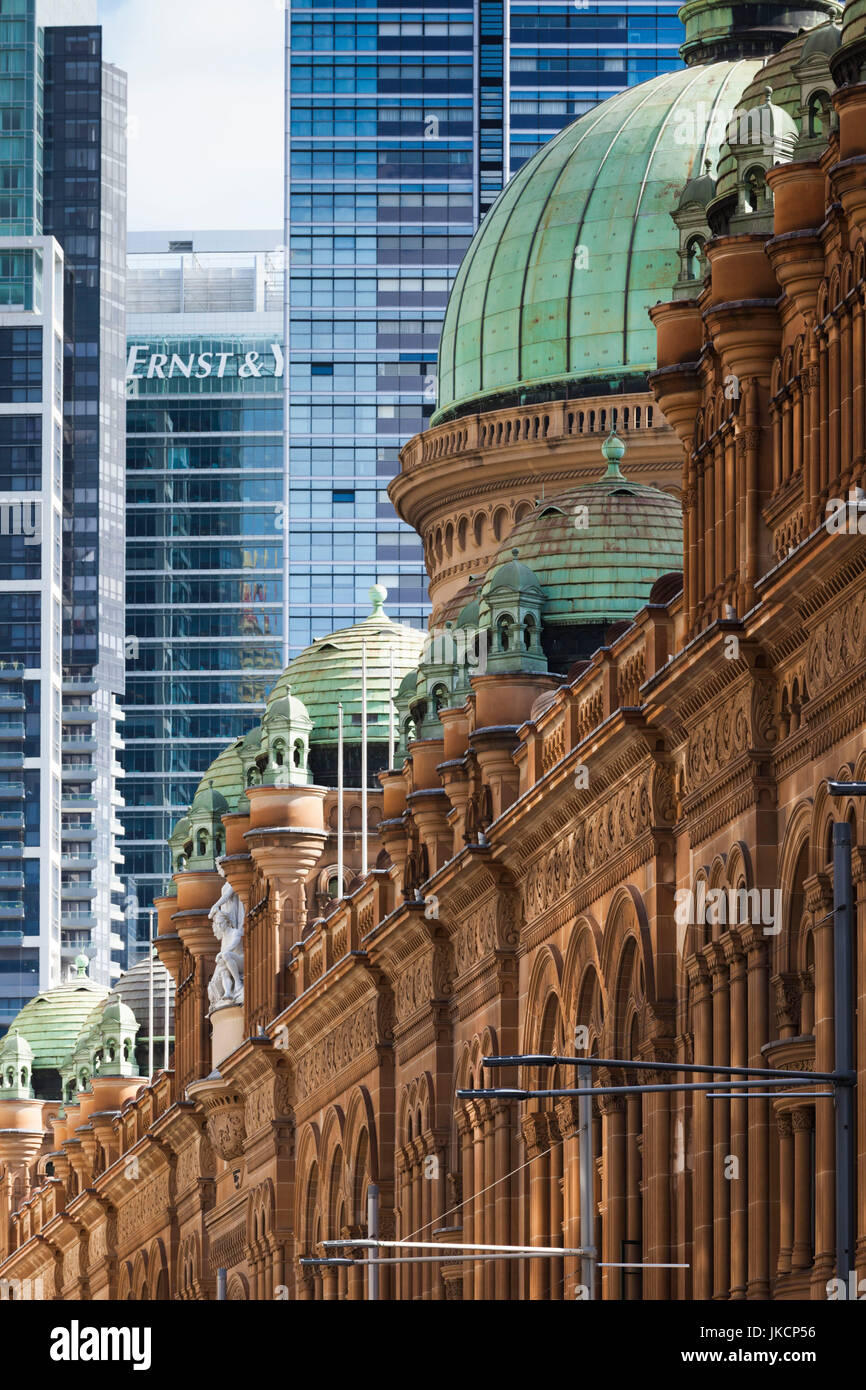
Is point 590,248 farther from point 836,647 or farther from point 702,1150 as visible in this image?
point 836,647

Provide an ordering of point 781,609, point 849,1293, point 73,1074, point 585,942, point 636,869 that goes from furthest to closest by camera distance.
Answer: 1. point 73,1074
2. point 585,942
3. point 636,869
4. point 781,609
5. point 849,1293

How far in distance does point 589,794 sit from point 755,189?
36.6ft

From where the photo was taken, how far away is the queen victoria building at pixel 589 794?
5147 centimetres

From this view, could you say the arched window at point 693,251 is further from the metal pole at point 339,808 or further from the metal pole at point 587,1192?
the metal pole at point 339,808

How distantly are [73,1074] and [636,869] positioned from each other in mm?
85790

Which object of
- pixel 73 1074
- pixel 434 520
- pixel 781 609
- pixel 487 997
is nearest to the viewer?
pixel 781 609

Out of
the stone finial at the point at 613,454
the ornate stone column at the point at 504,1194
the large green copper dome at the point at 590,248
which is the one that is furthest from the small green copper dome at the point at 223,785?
the ornate stone column at the point at 504,1194

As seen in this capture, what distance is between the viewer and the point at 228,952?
105 metres

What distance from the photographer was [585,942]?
6475cm

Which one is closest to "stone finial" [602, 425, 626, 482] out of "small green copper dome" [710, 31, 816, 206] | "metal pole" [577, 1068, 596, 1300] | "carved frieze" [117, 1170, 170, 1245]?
"small green copper dome" [710, 31, 816, 206]

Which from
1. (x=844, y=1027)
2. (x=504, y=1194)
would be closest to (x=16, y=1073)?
(x=504, y=1194)

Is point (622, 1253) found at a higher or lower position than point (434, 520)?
lower
